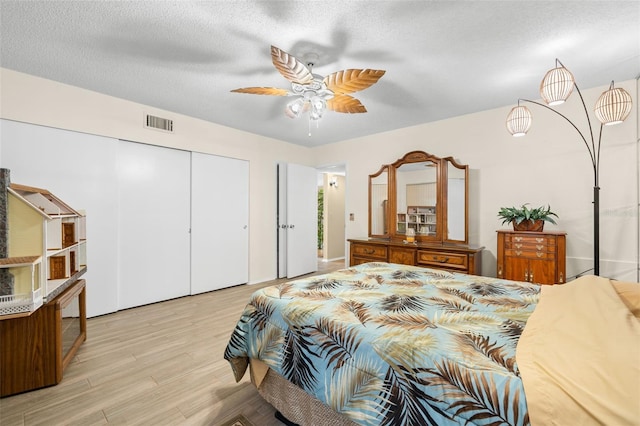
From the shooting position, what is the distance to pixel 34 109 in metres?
2.77

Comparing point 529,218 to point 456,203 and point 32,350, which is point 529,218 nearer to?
point 456,203

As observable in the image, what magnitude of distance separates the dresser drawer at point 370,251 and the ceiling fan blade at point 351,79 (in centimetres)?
239

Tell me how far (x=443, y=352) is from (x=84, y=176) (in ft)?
12.5

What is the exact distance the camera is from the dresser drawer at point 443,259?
10.7 ft

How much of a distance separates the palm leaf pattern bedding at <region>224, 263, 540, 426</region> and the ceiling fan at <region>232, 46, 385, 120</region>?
149 centimetres

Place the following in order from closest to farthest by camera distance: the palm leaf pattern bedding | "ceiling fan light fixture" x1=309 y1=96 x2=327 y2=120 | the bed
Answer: the bed, the palm leaf pattern bedding, "ceiling fan light fixture" x1=309 y1=96 x2=327 y2=120

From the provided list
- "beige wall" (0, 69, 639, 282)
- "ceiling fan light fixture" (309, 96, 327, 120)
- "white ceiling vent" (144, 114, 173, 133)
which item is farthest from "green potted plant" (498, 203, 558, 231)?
"white ceiling vent" (144, 114, 173, 133)

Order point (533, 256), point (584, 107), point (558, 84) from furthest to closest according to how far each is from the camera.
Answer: point (533, 256)
point (584, 107)
point (558, 84)

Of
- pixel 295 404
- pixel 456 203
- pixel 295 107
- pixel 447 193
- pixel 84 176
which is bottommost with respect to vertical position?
pixel 295 404

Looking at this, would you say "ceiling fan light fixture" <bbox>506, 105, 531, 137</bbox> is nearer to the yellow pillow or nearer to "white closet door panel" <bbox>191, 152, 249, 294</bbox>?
the yellow pillow

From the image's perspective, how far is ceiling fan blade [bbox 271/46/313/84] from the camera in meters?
1.79

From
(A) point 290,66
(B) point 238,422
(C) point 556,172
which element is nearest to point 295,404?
(B) point 238,422

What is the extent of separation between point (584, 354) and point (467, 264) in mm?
2539

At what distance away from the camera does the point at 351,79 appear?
2074 mm
